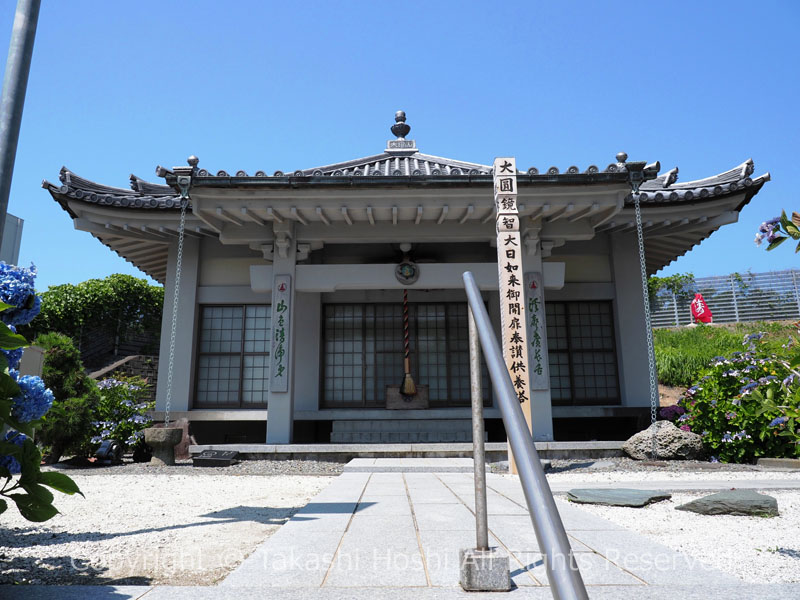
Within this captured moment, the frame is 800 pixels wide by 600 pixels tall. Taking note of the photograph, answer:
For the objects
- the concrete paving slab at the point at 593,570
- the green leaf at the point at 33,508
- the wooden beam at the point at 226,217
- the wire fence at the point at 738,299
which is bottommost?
the concrete paving slab at the point at 593,570

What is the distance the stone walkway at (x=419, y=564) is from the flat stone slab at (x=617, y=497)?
1.12m

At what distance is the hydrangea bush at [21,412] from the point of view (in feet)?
5.69

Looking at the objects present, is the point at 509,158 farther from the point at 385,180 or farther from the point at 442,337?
the point at 442,337

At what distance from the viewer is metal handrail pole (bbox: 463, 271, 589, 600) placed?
913 millimetres

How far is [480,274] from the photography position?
28.3 feet

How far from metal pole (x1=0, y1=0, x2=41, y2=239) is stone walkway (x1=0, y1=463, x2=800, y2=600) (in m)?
1.83

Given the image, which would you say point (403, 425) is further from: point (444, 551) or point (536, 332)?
point (444, 551)

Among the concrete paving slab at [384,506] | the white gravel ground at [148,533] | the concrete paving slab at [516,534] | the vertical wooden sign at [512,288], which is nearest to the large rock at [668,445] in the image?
the vertical wooden sign at [512,288]

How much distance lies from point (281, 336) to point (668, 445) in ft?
20.5

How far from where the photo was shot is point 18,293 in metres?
2.04

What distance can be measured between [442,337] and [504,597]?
848cm

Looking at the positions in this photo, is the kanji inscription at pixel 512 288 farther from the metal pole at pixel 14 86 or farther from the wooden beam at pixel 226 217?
the metal pole at pixel 14 86

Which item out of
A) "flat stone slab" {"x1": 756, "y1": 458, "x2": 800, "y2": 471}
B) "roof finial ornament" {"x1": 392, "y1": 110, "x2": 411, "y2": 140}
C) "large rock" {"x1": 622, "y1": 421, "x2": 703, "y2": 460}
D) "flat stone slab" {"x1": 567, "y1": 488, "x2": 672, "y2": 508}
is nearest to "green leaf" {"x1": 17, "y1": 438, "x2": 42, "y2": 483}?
"flat stone slab" {"x1": 567, "y1": 488, "x2": 672, "y2": 508}

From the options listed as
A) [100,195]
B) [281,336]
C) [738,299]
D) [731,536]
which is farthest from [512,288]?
[738,299]
